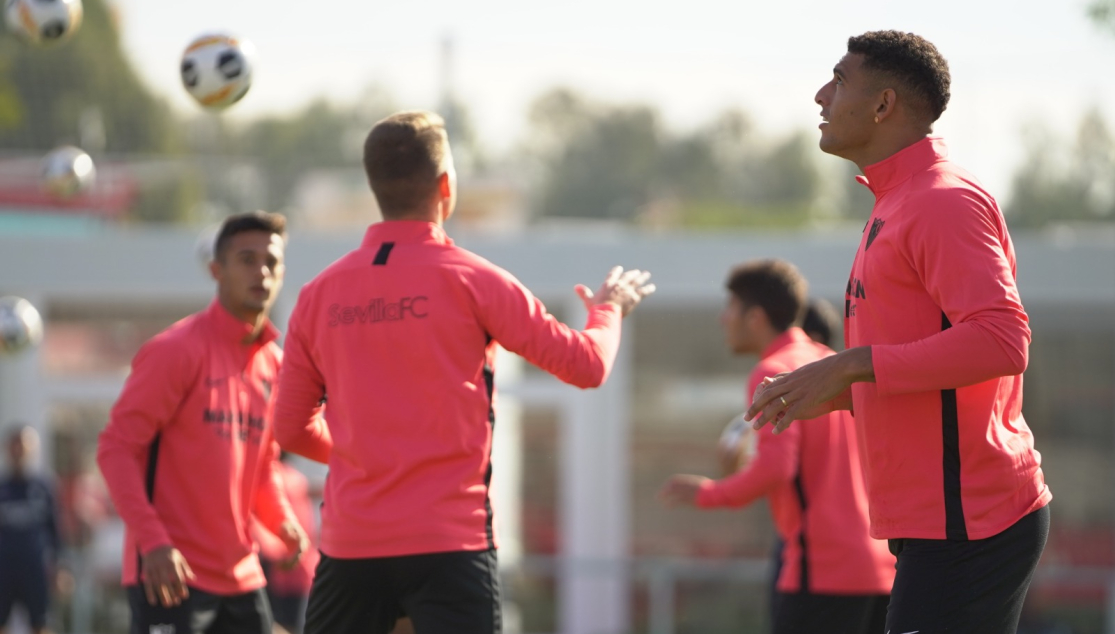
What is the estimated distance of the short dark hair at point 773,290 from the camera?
5.50m

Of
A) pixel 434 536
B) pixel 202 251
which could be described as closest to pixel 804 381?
pixel 434 536

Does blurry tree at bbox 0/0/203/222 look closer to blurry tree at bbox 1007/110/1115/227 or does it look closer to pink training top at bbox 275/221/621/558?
blurry tree at bbox 1007/110/1115/227

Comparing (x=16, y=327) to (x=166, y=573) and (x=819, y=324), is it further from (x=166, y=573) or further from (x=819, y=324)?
(x=819, y=324)

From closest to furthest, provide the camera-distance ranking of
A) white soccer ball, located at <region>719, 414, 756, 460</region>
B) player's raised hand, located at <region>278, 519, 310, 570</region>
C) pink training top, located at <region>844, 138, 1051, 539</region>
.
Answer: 1. pink training top, located at <region>844, 138, 1051, 539</region>
2. player's raised hand, located at <region>278, 519, 310, 570</region>
3. white soccer ball, located at <region>719, 414, 756, 460</region>

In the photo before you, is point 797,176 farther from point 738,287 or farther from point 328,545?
point 328,545

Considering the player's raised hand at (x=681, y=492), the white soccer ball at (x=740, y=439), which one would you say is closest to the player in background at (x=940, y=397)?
the player's raised hand at (x=681, y=492)

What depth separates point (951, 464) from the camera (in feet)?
9.98

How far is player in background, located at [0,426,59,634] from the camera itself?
1067 cm

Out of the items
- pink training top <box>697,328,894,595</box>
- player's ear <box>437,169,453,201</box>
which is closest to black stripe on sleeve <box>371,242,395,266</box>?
player's ear <box>437,169,453,201</box>

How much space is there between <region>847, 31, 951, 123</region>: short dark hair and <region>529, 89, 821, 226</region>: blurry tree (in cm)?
1103

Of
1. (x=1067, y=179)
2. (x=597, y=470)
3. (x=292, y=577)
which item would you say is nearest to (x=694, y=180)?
(x=597, y=470)

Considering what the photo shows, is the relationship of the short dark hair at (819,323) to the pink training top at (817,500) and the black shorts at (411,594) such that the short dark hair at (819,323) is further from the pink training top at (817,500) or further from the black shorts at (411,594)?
the black shorts at (411,594)

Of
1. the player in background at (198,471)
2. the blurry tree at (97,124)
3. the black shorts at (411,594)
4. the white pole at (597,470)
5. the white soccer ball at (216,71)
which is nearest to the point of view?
the black shorts at (411,594)

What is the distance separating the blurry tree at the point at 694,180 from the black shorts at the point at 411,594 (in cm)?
1103
